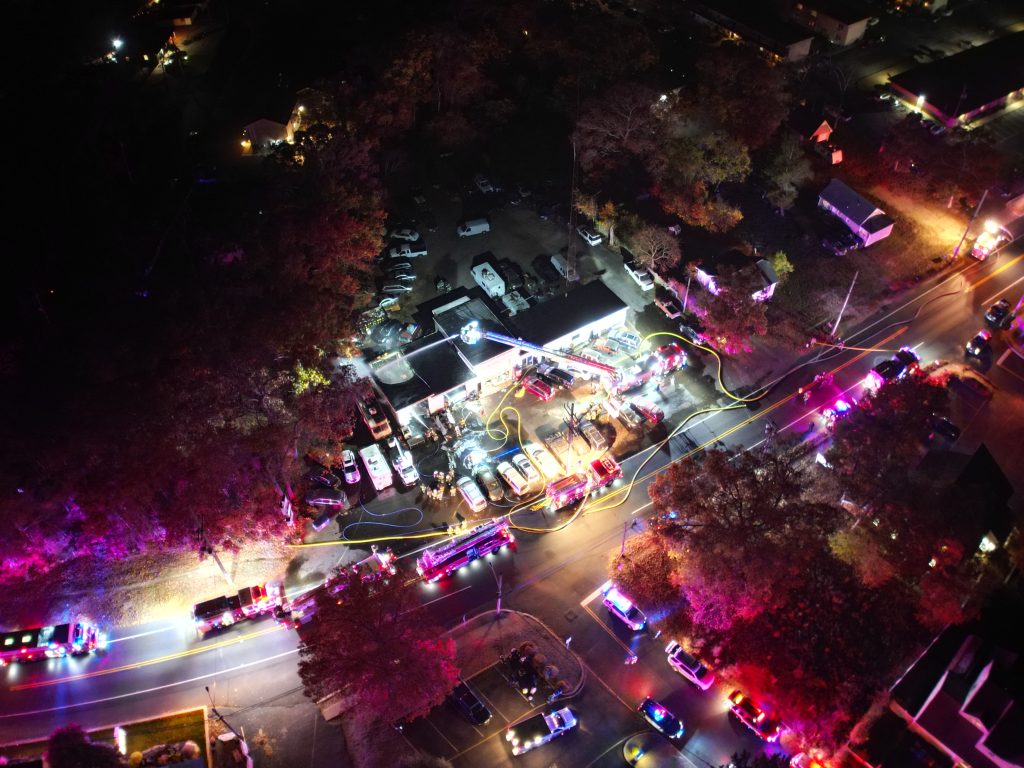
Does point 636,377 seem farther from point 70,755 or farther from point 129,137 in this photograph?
point 129,137

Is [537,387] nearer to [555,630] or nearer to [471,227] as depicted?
[555,630]

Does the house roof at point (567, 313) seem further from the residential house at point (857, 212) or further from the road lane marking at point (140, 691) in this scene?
the road lane marking at point (140, 691)

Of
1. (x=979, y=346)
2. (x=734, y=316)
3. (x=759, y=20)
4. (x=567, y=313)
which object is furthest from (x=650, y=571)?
(x=759, y=20)

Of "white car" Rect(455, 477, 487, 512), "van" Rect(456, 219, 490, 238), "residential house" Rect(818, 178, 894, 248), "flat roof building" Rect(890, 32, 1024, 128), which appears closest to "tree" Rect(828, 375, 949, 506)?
"residential house" Rect(818, 178, 894, 248)

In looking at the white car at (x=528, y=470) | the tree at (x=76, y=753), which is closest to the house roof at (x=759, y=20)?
the white car at (x=528, y=470)

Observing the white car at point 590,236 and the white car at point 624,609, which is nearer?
the white car at point 624,609

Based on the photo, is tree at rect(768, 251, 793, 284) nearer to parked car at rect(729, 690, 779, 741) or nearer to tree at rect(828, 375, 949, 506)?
tree at rect(828, 375, 949, 506)
